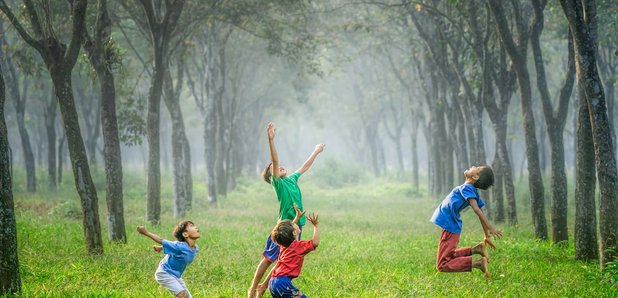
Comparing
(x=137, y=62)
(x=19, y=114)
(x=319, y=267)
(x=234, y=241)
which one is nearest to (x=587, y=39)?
(x=319, y=267)

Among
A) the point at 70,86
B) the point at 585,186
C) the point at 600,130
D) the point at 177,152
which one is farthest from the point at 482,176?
the point at 177,152

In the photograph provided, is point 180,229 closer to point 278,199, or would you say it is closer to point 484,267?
point 278,199

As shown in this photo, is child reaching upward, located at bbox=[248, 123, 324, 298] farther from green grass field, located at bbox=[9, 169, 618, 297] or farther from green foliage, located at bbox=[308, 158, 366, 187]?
green foliage, located at bbox=[308, 158, 366, 187]

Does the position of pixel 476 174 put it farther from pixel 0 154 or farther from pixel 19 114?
pixel 19 114

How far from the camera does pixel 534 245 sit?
11.3 m

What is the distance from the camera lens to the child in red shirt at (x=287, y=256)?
21.2 feet

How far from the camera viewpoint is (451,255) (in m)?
8.45

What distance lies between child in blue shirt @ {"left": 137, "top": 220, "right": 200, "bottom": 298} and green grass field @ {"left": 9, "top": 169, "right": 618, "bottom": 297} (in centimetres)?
103

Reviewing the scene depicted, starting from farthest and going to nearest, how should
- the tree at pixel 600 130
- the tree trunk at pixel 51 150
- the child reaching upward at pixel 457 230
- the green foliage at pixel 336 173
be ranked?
the green foliage at pixel 336 173, the tree trunk at pixel 51 150, the tree at pixel 600 130, the child reaching upward at pixel 457 230

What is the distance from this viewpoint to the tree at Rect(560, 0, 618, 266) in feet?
29.2

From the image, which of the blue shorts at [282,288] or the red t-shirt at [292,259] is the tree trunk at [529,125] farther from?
the blue shorts at [282,288]

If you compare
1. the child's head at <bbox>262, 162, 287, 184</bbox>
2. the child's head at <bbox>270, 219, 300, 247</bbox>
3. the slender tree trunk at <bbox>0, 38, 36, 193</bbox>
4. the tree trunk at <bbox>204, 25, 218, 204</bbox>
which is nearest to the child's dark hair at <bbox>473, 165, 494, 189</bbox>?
the child's head at <bbox>262, 162, 287, 184</bbox>

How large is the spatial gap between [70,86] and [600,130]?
890cm

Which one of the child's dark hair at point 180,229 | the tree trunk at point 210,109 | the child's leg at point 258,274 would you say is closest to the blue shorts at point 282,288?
the child's leg at point 258,274
